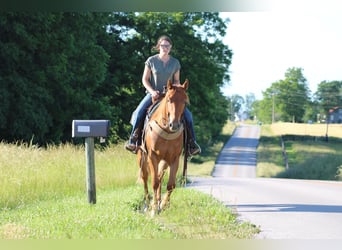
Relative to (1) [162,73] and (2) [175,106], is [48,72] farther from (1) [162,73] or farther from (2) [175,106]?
(2) [175,106]

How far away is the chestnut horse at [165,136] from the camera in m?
8.41

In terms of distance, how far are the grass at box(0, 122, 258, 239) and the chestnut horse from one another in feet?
1.72

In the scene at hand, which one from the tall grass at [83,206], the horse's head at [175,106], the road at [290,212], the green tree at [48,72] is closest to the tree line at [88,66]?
the green tree at [48,72]

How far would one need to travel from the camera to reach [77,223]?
26.4ft

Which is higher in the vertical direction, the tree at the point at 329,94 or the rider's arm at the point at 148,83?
the rider's arm at the point at 148,83

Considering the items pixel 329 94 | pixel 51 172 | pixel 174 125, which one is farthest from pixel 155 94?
pixel 329 94

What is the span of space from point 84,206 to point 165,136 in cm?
180

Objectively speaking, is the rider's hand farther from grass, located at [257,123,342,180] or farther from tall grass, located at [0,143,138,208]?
grass, located at [257,123,342,180]

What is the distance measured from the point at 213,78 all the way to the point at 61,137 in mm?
10614

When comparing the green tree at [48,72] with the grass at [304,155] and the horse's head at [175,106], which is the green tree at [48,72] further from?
the horse's head at [175,106]

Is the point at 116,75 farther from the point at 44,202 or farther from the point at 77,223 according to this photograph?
the point at 77,223

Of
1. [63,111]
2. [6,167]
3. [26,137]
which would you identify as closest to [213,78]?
[63,111]

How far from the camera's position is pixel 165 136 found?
9.07 meters

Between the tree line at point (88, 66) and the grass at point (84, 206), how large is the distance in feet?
31.9
